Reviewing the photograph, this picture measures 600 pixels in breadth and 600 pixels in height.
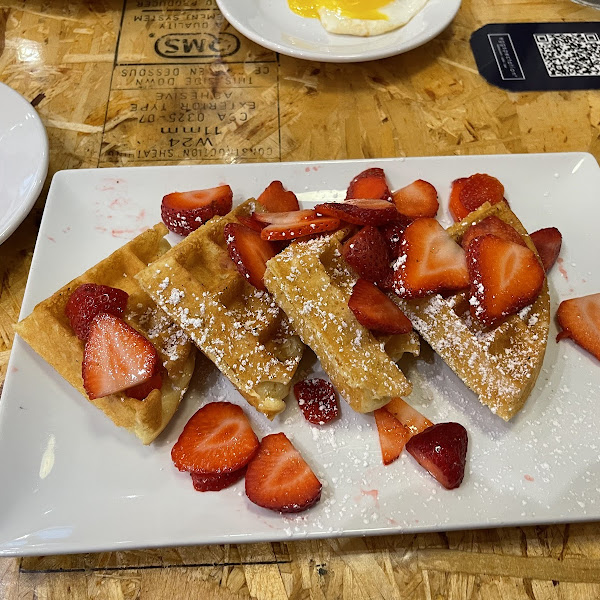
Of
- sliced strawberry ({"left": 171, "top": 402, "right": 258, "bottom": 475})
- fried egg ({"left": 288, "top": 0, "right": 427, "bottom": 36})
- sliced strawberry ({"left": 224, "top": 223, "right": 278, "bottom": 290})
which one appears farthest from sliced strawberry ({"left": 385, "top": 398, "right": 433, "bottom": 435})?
fried egg ({"left": 288, "top": 0, "right": 427, "bottom": 36})

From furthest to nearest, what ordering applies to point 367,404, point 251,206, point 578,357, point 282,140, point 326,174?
point 282,140, point 326,174, point 251,206, point 578,357, point 367,404

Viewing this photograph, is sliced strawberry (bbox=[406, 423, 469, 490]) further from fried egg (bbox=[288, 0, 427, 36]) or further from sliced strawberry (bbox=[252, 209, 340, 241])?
fried egg (bbox=[288, 0, 427, 36])

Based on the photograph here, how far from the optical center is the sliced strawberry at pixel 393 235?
61.9 inches

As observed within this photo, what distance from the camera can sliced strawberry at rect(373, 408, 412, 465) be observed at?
143 centimetres

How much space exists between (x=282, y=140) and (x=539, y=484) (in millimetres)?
1624

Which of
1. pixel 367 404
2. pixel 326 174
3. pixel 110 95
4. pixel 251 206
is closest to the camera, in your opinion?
pixel 367 404

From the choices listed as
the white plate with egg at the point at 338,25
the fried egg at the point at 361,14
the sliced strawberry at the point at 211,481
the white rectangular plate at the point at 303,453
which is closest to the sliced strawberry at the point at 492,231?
the white rectangular plate at the point at 303,453

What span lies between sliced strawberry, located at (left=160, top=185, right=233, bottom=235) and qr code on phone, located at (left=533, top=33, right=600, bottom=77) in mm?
1809

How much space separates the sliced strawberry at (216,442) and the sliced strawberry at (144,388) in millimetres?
131

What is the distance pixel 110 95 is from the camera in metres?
2.51

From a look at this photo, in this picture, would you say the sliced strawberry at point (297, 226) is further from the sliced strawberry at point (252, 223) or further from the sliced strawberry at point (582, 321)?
the sliced strawberry at point (582, 321)

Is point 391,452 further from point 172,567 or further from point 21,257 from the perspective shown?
point 21,257

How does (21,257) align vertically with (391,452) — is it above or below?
below

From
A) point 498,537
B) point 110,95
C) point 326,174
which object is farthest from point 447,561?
point 110,95
